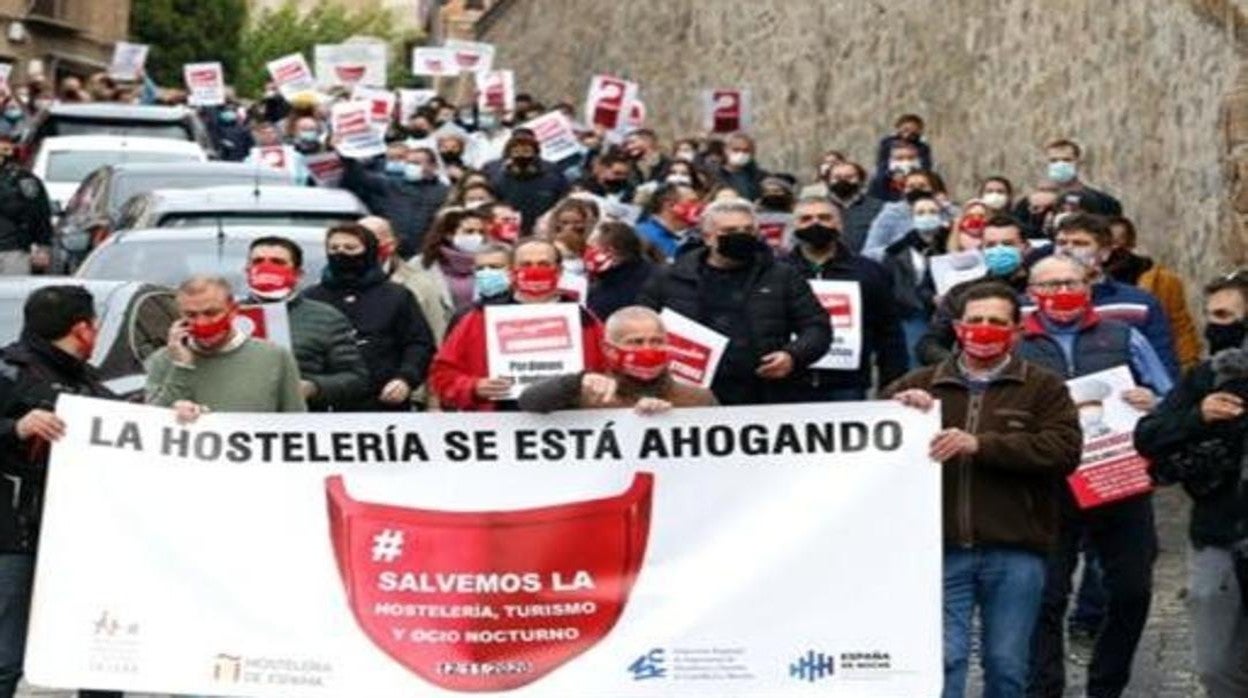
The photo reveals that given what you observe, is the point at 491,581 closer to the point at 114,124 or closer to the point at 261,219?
the point at 261,219

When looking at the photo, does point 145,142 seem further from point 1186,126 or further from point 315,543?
point 315,543

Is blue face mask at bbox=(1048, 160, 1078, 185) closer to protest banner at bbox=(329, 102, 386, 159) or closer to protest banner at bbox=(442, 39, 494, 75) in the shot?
protest banner at bbox=(329, 102, 386, 159)

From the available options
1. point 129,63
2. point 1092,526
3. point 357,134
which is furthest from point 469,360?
point 129,63

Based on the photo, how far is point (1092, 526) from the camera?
13.4 m

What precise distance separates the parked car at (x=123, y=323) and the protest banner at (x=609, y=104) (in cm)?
1800

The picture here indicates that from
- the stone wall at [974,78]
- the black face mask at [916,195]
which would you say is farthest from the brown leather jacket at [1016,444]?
the stone wall at [974,78]

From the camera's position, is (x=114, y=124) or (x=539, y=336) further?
(x=114, y=124)

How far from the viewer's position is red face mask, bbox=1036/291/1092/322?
520 inches

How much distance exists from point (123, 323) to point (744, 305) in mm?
2514

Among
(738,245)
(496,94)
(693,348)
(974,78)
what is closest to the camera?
(693,348)

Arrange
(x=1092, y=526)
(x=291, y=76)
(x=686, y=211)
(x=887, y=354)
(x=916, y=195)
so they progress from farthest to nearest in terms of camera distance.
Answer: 1. (x=291, y=76)
2. (x=916, y=195)
3. (x=686, y=211)
4. (x=887, y=354)
5. (x=1092, y=526)

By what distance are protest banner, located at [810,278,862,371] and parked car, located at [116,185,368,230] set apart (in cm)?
476

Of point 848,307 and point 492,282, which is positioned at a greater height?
point 492,282

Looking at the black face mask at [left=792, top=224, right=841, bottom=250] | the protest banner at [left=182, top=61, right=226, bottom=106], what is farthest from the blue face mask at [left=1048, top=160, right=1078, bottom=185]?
the protest banner at [left=182, top=61, right=226, bottom=106]
